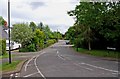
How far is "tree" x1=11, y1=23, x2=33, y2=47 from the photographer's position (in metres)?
56.9

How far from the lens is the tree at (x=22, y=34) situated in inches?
2242

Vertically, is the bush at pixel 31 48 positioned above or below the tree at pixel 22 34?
below

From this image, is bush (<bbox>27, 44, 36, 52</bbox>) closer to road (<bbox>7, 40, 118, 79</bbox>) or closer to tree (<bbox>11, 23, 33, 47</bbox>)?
tree (<bbox>11, 23, 33, 47</bbox>)

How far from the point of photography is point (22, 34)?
57.9 metres

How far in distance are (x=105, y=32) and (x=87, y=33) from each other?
42.2 ft

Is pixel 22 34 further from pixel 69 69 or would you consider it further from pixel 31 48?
pixel 69 69

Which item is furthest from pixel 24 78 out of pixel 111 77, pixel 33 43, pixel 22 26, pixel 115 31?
pixel 22 26

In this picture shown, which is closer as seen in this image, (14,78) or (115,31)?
(14,78)

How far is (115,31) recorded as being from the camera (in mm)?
34312

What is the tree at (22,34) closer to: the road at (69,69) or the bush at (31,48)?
the bush at (31,48)

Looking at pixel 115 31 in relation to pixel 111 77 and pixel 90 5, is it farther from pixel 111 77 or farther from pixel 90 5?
pixel 111 77

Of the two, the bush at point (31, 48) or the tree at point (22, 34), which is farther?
the tree at point (22, 34)

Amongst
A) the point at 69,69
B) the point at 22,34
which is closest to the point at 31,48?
the point at 22,34

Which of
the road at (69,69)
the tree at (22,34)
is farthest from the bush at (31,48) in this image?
the road at (69,69)
